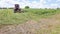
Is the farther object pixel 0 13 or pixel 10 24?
pixel 0 13

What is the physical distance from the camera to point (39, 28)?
21.4 metres

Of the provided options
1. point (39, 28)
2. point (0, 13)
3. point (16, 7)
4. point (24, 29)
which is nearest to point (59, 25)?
point (39, 28)

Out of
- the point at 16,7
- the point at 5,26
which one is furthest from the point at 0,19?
the point at 16,7

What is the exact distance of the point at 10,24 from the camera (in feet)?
76.7

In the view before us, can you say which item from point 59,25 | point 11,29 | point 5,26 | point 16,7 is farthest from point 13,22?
point 16,7

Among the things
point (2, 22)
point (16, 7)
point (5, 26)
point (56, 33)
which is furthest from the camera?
point (16, 7)

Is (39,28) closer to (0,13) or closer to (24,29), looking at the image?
(24,29)

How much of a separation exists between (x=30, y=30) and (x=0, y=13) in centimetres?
754

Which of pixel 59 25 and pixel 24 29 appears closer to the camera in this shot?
pixel 24 29

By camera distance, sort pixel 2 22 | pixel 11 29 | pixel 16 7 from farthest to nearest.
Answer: pixel 16 7, pixel 2 22, pixel 11 29

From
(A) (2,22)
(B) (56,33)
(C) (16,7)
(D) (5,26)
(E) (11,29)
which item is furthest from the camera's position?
(C) (16,7)

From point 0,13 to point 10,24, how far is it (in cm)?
388

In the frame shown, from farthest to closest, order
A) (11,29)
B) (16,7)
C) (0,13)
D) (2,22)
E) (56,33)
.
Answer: (16,7) → (0,13) → (2,22) → (11,29) → (56,33)

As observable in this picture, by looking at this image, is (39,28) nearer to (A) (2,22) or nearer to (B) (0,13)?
(A) (2,22)
